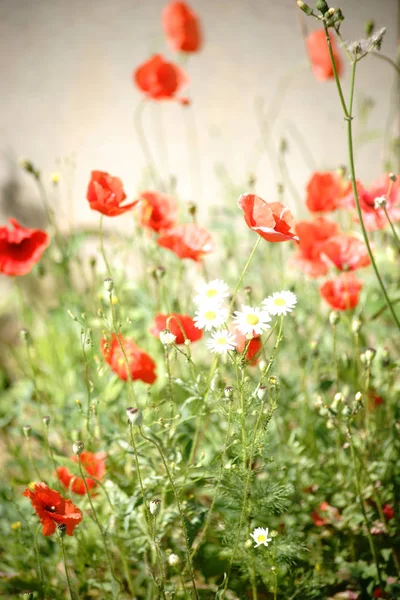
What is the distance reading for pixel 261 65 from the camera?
235 cm

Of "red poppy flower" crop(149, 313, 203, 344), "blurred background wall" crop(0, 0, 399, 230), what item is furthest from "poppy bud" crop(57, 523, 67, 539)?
"blurred background wall" crop(0, 0, 399, 230)

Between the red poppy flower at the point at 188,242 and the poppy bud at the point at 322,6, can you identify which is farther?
the red poppy flower at the point at 188,242

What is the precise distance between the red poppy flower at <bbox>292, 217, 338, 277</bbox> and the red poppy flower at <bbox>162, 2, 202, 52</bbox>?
894 mm

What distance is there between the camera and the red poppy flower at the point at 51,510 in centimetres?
93

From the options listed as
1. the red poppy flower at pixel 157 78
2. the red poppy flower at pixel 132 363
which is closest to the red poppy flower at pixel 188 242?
the red poppy flower at pixel 132 363

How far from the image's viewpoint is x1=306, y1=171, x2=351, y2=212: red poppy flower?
1420 mm

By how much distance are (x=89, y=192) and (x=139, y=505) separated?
0.64 meters

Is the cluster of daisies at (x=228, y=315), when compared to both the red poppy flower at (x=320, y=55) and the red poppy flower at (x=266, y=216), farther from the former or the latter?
the red poppy flower at (x=320, y=55)

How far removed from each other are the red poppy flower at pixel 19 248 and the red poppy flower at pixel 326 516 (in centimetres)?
86

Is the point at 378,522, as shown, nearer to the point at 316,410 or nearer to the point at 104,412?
the point at 316,410

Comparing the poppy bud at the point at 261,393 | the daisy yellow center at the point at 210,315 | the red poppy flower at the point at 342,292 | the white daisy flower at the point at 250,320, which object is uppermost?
the red poppy flower at the point at 342,292

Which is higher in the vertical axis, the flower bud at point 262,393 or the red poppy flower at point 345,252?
the red poppy flower at point 345,252

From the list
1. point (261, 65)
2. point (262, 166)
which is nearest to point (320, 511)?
point (262, 166)

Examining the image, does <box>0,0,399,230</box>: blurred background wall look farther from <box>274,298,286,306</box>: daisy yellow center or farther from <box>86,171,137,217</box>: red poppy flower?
<box>274,298,286,306</box>: daisy yellow center
